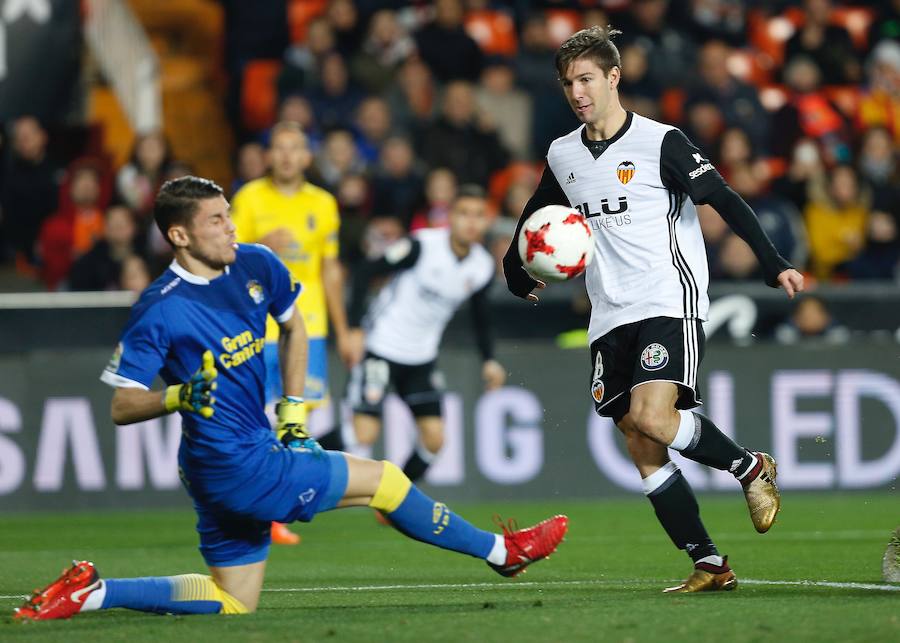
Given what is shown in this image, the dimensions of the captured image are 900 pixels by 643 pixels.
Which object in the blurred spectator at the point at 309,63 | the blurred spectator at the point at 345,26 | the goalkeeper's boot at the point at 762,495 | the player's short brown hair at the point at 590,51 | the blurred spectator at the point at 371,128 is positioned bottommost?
the goalkeeper's boot at the point at 762,495

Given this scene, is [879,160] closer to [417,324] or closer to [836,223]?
[836,223]

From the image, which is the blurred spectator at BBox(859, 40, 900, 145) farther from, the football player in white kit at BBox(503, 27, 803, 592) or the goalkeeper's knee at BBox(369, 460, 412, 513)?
the goalkeeper's knee at BBox(369, 460, 412, 513)

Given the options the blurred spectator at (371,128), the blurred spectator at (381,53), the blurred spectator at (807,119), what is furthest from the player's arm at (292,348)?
the blurred spectator at (807,119)

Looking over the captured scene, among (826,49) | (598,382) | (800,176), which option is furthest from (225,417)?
(826,49)

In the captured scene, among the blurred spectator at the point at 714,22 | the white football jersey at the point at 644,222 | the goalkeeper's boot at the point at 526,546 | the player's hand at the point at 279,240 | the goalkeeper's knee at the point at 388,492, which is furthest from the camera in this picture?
the blurred spectator at the point at 714,22

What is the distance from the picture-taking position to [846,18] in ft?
59.8

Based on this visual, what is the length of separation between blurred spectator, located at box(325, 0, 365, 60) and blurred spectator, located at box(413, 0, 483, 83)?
62 cm

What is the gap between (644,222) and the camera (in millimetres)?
6750

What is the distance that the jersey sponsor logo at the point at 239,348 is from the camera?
5891 millimetres

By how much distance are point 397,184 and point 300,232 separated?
4.39 m

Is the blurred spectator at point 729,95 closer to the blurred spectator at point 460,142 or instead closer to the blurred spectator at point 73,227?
the blurred spectator at point 460,142

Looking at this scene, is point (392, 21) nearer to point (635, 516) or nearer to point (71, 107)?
point (71, 107)

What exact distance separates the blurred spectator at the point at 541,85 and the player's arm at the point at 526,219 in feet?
27.2

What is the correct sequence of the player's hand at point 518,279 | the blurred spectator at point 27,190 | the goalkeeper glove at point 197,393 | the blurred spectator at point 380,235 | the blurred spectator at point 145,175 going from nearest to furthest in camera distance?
the goalkeeper glove at point 197,393 → the player's hand at point 518,279 → the blurred spectator at point 380,235 → the blurred spectator at point 145,175 → the blurred spectator at point 27,190
